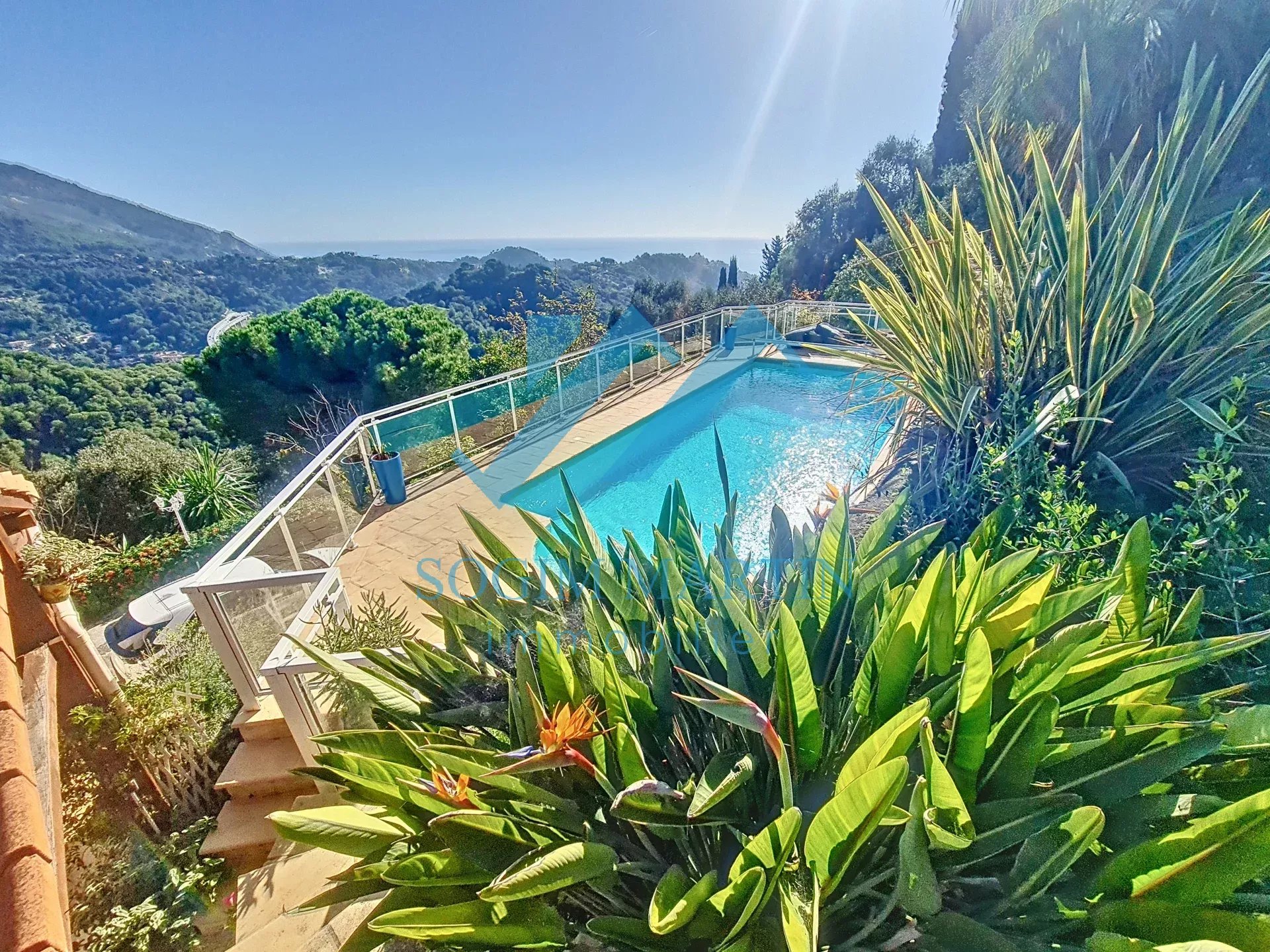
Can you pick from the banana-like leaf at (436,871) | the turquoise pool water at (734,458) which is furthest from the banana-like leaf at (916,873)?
the turquoise pool water at (734,458)

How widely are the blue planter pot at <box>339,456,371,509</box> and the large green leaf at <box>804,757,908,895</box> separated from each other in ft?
Answer: 15.4

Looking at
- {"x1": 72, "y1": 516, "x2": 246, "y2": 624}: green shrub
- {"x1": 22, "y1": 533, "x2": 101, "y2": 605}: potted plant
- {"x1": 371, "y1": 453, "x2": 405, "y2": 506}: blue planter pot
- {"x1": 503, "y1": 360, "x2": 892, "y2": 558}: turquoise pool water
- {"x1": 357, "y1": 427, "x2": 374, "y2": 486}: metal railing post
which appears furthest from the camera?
{"x1": 72, "y1": 516, "x2": 246, "y2": 624}: green shrub

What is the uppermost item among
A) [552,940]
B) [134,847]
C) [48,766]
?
[552,940]

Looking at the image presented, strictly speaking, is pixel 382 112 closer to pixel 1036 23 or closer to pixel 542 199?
pixel 542 199

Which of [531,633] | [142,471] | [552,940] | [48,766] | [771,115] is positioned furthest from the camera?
[771,115]

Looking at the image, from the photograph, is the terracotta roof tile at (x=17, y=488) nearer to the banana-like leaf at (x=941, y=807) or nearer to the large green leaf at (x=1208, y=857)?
the banana-like leaf at (x=941, y=807)

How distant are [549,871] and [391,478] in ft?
16.1

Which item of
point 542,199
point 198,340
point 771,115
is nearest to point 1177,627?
point 771,115

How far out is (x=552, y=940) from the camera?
93cm

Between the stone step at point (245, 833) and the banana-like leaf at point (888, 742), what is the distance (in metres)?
2.97

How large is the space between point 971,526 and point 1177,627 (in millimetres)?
1288

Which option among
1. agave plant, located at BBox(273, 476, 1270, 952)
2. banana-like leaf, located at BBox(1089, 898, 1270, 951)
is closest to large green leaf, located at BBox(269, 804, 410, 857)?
agave plant, located at BBox(273, 476, 1270, 952)

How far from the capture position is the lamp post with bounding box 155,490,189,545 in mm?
6453

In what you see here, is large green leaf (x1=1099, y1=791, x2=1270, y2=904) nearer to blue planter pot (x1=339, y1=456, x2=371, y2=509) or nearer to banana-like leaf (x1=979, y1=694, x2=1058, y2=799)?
banana-like leaf (x1=979, y1=694, x2=1058, y2=799)
